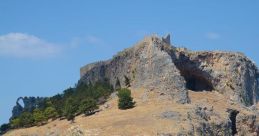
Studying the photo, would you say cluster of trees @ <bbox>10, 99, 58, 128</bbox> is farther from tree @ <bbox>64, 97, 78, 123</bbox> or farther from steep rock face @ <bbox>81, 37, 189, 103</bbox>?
steep rock face @ <bbox>81, 37, 189, 103</bbox>

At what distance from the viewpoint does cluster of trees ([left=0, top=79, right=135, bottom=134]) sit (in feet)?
259

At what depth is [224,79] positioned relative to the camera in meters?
90.1

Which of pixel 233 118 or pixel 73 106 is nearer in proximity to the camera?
pixel 233 118

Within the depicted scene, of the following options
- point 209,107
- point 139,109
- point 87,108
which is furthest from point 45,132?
point 209,107

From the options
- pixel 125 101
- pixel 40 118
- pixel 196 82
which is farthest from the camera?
pixel 196 82

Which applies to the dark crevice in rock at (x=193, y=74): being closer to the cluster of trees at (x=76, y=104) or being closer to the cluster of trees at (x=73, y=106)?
the cluster of trees at (x=76, y=104)

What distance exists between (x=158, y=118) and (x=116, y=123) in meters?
4.06

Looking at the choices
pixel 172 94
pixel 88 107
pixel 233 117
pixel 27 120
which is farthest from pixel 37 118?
pixel 233 117

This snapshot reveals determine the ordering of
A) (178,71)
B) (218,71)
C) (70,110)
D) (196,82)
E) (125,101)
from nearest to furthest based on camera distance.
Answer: (125,101)
(178,71)
(70,110)
(218,71)
(196,82)

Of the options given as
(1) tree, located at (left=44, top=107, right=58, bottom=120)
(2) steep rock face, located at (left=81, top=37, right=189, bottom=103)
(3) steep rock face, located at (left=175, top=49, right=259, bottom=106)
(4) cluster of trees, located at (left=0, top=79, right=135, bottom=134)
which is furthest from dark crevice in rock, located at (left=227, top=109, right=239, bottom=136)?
(1) tree, located at (left=44, top=107, right=58, bottom=120)

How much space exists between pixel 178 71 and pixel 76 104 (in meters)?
12.5


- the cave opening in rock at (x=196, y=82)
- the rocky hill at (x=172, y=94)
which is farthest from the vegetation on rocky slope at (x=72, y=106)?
the cave opening in rock at (x=196, y=82)

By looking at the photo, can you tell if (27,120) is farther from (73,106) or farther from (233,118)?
(233,118)

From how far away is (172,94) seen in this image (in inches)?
3086
